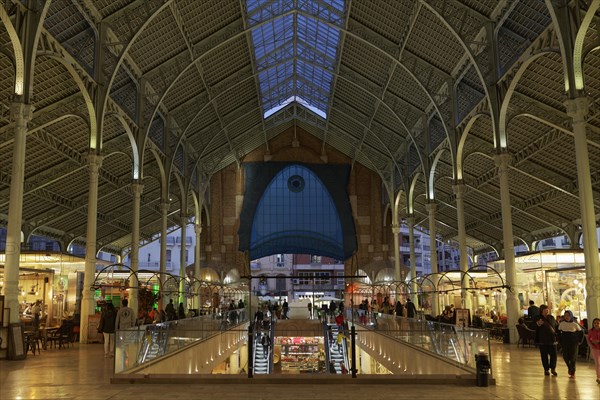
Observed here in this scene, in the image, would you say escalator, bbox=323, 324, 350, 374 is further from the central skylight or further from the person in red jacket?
the central skylight

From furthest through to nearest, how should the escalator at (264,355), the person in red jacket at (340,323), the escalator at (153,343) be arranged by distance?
1. the escalator at (264,355)
2. the person in red jacket at (340,323)
3. the escalator at (153,343)

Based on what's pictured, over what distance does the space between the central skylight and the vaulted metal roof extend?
0.42 feet

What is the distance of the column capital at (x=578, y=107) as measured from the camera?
58.6 ft

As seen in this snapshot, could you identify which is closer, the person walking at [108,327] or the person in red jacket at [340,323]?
the person walking at [108,327]

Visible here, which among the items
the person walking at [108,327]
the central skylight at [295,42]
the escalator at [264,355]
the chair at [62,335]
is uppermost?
the central skylight at [295,42]

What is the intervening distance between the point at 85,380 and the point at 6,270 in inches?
234

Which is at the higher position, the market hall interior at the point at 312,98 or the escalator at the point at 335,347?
the market hall interior at the point at 312,98

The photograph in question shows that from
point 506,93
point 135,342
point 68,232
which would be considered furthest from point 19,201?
point 68,232

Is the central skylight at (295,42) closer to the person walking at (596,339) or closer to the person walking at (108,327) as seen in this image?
the person walking at (108,327)

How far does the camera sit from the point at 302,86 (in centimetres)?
4981

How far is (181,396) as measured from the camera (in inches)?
443

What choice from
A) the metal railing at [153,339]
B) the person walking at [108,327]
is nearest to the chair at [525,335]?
the metal railing at [153,339]

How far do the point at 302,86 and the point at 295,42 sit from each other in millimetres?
8348

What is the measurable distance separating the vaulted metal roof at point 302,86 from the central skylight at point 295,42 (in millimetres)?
130
